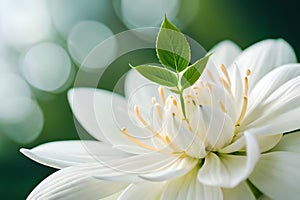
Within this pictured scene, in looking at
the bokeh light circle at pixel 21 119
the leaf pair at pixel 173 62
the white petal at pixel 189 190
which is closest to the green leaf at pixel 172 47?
the leaf pair at pixel 173 62

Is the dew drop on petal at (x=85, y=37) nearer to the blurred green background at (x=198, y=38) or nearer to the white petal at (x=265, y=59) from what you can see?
the blurred green background at (x=198, y=38)

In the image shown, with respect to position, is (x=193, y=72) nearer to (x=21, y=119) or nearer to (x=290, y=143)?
(x=290, y=143)

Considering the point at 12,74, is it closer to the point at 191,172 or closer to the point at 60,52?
the point at 60,52

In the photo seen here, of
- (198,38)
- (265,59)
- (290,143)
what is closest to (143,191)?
(290,143)

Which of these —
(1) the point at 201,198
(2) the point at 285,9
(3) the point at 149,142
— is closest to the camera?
(1) the point at 201,198

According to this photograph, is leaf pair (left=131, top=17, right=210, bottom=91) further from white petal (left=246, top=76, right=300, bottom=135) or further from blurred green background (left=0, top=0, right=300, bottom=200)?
blurred green background (left=0, top=0, right=300, bottom=200)

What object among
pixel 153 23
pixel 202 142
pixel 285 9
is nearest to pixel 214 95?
pixel 202 142
